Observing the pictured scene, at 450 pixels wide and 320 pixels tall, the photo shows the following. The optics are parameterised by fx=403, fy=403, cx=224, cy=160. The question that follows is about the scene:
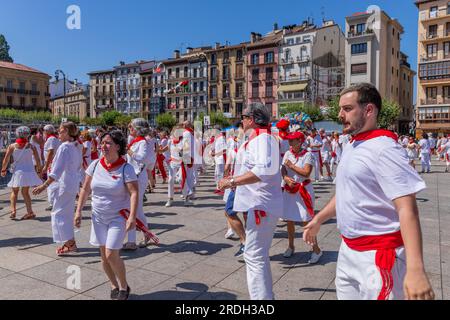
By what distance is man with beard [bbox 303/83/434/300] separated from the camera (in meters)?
2.01

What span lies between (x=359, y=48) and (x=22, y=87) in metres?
61.3

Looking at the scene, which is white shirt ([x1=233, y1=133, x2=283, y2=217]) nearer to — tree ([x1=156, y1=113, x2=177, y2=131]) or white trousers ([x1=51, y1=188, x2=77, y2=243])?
Answer: white trousers ([x1=51, y1=188, x2=77, y2=243])

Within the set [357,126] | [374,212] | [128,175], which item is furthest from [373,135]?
[128,175]

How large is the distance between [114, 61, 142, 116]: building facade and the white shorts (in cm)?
8151

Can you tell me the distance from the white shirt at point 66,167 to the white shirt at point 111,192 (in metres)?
1.82

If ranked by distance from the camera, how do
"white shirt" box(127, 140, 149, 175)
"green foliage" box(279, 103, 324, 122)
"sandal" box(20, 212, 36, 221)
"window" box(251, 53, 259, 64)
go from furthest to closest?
"window" box(251, 53, 259, 64)
"green foliage" box(279, 103, 324, 122)
"sandal" box(20, 212, 36, 221)
"white shirt" box(127, 140, 149, 175)

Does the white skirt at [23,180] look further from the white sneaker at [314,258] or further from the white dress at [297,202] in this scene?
the white sneaker at [314,258]

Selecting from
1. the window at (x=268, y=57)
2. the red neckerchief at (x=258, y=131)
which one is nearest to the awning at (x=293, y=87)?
the window at (x=268, y=57)

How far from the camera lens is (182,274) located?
15.8ft

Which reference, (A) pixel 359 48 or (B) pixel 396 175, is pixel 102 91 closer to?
(A) pixel 359 48

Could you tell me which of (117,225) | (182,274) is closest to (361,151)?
(117,225)

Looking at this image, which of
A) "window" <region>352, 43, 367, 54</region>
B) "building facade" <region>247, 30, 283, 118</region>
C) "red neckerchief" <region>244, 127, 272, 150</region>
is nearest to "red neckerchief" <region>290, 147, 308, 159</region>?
"red neckerchief" <region>244, 127, 272, 150</region>
